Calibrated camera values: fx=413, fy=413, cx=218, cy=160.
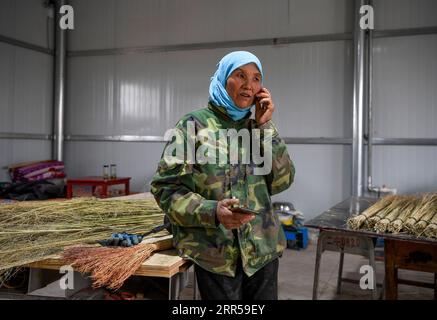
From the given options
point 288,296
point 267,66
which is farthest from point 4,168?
point 288,296

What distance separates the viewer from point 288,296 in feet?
11.6

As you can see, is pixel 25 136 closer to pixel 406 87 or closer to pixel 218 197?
pixel 406 87

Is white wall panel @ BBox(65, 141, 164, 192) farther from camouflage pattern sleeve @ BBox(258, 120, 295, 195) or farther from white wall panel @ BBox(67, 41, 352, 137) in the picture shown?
camouflage pattern sleeve @ BBox(258, 120, 295, 195)

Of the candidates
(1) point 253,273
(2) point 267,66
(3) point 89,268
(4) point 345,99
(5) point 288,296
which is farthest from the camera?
(2) point 267,66

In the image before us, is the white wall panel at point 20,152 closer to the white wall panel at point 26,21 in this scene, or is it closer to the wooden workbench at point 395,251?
the white wall panel at point 26,21

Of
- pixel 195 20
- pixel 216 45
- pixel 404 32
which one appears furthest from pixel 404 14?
pixel 195 20

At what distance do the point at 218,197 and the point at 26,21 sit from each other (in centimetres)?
610

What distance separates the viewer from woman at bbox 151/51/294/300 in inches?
55.9

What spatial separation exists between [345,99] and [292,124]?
765mm

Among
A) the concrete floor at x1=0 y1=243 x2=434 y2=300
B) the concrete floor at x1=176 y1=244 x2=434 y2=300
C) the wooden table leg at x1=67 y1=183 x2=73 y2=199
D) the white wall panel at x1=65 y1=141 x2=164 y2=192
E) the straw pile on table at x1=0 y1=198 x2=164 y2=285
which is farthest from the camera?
the white wall panel at x1=65 y1=141 x2=164 y2=192

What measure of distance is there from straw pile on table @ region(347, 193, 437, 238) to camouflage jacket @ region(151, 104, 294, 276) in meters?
1.13

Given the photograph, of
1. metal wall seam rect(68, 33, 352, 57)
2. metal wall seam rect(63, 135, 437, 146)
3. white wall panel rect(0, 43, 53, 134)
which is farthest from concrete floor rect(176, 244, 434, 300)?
white wall panel rect(0, 43, 53, 134)

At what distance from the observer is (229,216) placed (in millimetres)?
1322

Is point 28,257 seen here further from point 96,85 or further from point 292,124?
point 96,85
